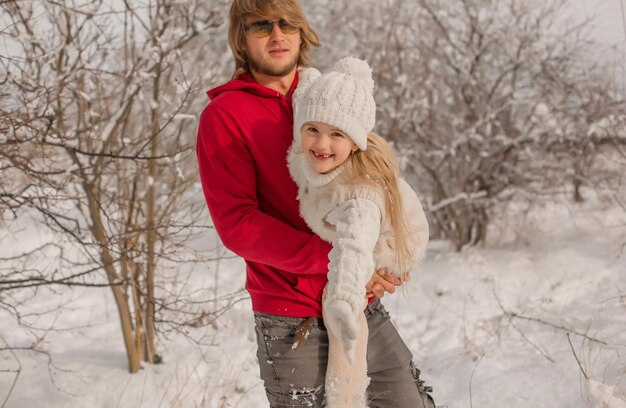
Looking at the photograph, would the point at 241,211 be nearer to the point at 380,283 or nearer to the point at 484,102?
the point at 380,283

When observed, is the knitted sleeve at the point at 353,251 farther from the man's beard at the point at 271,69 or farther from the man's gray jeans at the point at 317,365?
the man's beard at the point at 271,69

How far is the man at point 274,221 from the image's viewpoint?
6.14ft

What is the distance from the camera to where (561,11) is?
727 centimetres

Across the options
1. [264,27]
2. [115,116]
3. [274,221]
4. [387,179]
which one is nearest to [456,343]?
[115,116]

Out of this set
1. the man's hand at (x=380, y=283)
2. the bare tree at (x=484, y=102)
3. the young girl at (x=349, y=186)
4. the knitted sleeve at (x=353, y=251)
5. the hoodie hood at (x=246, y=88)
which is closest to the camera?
the knitted sleeve at (x=353, y=251)

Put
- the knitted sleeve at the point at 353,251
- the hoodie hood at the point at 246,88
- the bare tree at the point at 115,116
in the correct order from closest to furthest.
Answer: the knitted sleeve at the point at 353,251, the hoodie hood at the point at 246,88, the bare tree at the point at 115,116

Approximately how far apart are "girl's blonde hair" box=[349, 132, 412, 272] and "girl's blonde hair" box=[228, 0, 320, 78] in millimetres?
556

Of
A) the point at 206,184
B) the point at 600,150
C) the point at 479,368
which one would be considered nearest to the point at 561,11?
the point at 600,150

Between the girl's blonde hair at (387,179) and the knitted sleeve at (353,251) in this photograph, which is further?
the girl's blonde hair at (387,179)

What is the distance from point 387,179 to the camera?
6.28ft

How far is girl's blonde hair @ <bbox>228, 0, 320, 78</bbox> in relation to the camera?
2.07 meters

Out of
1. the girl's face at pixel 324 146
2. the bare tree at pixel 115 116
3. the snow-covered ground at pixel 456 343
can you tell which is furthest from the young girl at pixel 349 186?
the bare tree at pixel 115 116

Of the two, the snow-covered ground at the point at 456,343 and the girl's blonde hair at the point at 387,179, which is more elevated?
the girl's blonde hair at the point at 387,179

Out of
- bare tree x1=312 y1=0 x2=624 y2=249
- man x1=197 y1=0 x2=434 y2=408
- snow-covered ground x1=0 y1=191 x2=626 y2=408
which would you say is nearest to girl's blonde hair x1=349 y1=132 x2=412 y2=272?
man x1=197 y1=0 x2=434 y2=408
